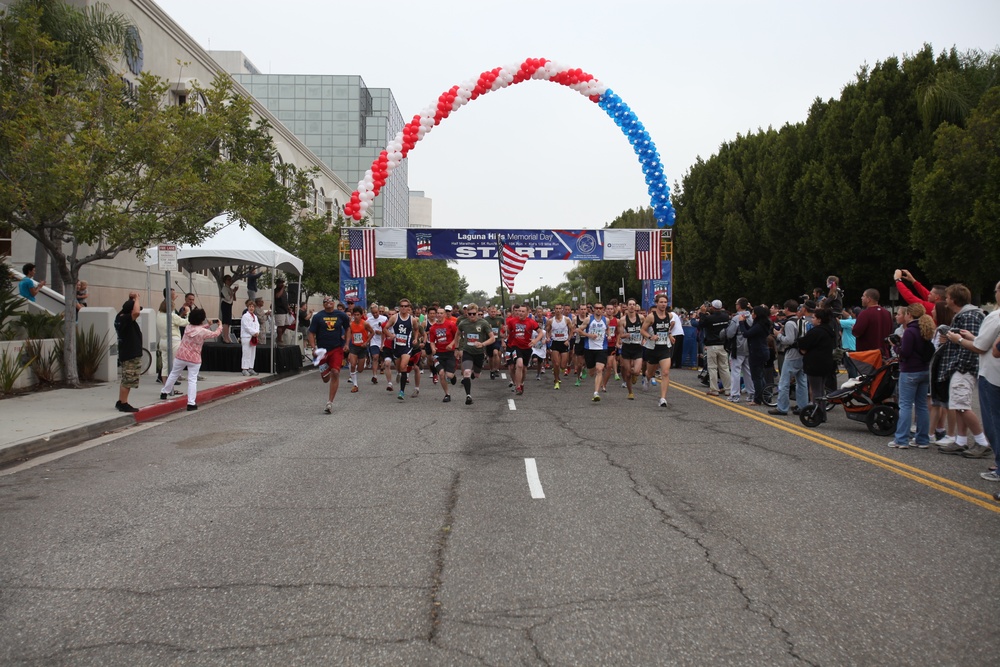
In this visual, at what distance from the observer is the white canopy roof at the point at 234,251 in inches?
843

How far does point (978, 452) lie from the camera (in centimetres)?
968

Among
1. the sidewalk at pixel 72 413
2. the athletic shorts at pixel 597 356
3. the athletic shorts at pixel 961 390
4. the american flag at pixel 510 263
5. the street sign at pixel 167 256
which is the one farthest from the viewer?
the american flag at pixel 510 263

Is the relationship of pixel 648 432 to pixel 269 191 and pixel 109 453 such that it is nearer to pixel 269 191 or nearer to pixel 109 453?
pixel 109 453

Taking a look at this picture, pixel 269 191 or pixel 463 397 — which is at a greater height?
pixel 269 191

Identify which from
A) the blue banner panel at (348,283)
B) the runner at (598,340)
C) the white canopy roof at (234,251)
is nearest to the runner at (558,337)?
the runner at (598,340)

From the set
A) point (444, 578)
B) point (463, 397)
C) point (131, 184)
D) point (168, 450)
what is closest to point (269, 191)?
point (131, 184)

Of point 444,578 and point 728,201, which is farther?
point 728,201

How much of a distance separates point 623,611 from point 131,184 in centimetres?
1426

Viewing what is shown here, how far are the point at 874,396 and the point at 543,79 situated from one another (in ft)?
67.0

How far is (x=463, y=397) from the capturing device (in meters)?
16.8

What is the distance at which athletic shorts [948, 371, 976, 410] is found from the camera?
942cm

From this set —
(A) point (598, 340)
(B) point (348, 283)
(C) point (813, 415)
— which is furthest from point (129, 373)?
(B) point (348, 283)

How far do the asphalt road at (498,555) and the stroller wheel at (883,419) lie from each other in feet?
4.19

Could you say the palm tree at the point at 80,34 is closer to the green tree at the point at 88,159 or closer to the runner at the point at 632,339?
the green tree at the point at 88,159
